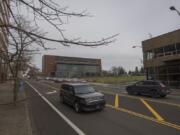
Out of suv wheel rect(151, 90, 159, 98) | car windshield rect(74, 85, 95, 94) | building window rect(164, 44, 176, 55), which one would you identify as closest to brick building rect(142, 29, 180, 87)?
building window rect(164, 44, 176, 55)

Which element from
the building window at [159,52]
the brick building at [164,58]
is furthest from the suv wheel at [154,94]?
the building window at [159,52]

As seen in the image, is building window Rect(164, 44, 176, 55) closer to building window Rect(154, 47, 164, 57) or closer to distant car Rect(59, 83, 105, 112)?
building window Rect(154, 47, 164, 57)

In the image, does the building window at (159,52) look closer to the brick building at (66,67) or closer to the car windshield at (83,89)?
the car windshield at (83,89)

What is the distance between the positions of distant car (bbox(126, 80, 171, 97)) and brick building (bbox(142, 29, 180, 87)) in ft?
36.0

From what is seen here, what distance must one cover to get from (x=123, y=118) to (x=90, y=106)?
8.63 ft

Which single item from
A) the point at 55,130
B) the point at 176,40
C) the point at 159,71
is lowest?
the point at 55,130

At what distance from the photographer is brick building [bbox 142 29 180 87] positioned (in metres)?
31.5

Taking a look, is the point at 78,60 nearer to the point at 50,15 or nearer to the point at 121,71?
the point at 121,71

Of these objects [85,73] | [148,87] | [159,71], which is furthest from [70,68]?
[148,87]

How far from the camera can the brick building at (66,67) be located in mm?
132250

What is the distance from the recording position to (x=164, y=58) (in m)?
33.5

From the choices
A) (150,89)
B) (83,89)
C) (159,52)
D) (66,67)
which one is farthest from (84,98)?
(66,67)

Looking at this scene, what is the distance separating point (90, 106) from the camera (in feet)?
41.6

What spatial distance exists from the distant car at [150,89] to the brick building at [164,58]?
10986 mm
